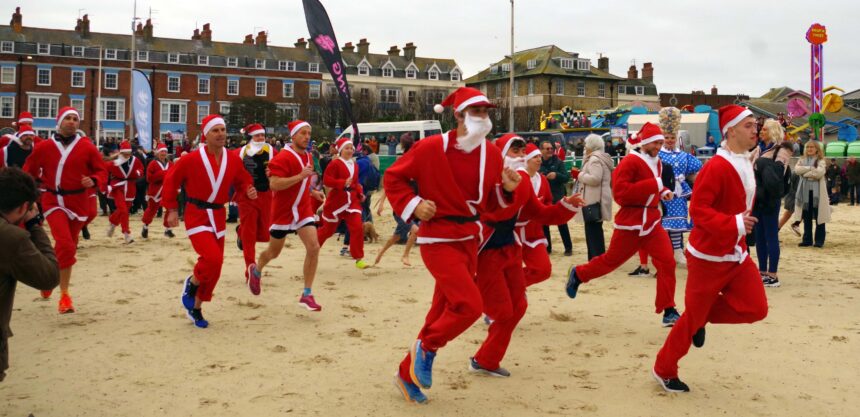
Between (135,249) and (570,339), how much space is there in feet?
30.1

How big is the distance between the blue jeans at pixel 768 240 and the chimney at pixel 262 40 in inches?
2935

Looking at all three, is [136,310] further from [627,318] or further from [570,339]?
[627,318]

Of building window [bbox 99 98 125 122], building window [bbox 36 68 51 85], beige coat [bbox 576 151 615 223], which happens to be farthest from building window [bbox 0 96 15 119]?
beige coat [bbox 576 151 615 223]

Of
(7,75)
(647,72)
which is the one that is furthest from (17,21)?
(647,72)

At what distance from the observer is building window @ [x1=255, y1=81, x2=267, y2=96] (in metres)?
76.1

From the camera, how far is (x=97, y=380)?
5824 millimetres

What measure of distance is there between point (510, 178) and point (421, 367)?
4.70 ft

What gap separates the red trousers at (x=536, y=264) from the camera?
7.42m

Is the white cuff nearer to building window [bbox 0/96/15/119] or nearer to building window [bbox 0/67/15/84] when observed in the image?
building window [bbox 0/96/15/119]

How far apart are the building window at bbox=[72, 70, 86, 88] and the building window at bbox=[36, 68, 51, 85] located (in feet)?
6.62

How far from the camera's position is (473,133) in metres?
5.30

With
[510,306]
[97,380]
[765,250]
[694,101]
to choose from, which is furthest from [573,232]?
[694,101]

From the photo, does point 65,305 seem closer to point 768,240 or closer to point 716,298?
point 716,298

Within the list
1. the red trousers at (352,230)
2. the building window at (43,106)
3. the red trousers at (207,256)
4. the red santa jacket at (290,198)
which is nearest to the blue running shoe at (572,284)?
the red santa jacket at (290,198)
